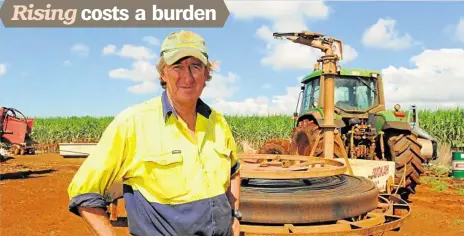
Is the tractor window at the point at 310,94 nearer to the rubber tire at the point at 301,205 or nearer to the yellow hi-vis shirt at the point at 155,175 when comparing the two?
the rubber tire at the point at 301,205

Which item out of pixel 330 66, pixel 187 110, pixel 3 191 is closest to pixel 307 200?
pixel 187 110

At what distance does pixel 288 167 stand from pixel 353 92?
5.06 metres

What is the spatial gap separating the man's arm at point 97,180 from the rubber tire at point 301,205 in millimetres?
1419

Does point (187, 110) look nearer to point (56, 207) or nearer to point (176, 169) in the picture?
point (176, 169)

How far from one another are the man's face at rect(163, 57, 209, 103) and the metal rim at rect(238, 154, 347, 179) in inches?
56.6

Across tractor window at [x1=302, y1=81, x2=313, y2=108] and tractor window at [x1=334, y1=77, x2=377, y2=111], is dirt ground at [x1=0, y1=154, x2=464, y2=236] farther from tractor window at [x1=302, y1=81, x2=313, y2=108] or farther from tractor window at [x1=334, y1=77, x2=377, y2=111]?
tractor window at [x1=302, y1=81, x2=313, y2=108]

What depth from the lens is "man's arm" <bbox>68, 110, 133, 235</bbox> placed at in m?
1.55

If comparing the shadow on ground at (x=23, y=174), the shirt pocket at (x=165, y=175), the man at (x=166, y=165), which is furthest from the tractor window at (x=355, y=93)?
the shadow on ground at (x=23, y=174)

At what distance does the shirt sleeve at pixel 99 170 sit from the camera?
1.55 m

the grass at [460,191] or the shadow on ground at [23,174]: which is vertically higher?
the grass at [460,191]

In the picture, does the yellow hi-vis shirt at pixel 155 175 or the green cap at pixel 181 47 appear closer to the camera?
the yellow hi-vis shirt at pixel 155 175

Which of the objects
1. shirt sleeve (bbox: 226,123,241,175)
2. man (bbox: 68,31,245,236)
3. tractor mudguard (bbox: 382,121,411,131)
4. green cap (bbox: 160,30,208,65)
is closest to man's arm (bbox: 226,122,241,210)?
shirt sleeve (bbox: 226,123,241,175)

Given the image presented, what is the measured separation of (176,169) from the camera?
65.7 inches

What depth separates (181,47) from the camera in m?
1.68
